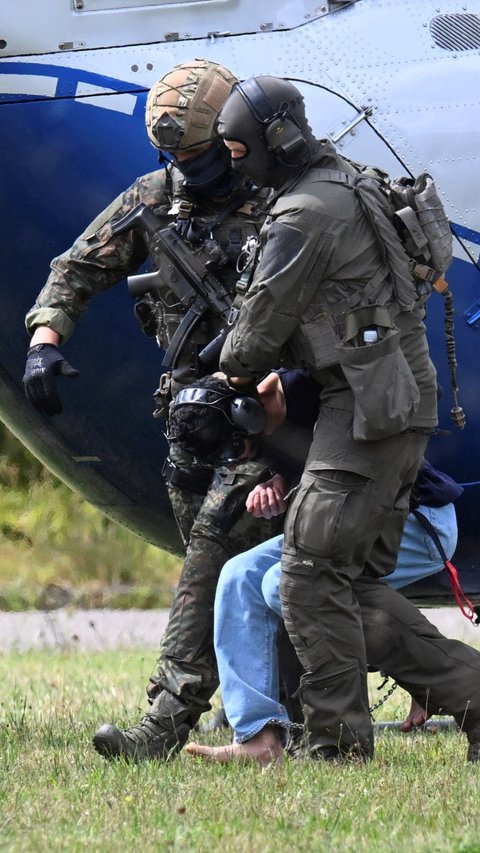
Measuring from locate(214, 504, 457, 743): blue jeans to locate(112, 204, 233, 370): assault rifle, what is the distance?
75 centimetres

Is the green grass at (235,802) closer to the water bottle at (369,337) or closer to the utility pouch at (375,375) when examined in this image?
the utility pouch at (375,375)

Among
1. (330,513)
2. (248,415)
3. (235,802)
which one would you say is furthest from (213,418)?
(235,802)

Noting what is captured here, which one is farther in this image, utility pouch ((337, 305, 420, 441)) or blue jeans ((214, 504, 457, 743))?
blue jeans ((214, 504, 457, 743))

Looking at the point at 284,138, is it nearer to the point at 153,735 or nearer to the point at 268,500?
the point at 268,500

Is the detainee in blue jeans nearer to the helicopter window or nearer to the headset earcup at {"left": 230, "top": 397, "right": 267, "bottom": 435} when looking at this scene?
the headset earcup at {"left": 230, "top": 397, "right": 267, "bottom": 435}

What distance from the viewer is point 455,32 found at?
16.8 feet

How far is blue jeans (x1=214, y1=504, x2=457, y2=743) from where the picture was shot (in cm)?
453

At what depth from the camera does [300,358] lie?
4.36m

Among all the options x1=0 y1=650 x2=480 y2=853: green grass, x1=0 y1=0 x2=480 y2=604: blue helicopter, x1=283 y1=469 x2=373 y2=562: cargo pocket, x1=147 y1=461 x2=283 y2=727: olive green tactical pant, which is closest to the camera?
x1=0 y1=650 x2=480 y2=853: green grass

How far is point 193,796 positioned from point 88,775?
18.9 inches

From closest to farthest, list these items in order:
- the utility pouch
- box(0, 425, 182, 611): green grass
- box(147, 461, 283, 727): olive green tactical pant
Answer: the utility pouch
box(147, 461, 283, 727): olive green tactical pant
box(0, 425, 182, 611): green grass

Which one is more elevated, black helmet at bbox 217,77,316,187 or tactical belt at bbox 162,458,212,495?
black helmet at bbox 217,77,316,187

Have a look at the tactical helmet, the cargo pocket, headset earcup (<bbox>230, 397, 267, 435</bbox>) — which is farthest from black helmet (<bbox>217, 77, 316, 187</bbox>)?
the cargo pocket

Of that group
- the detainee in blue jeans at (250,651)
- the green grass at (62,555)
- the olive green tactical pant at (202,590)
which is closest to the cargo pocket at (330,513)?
the detainee in blue jeans at (250,651)
